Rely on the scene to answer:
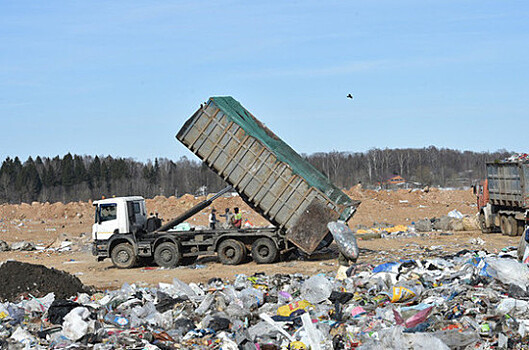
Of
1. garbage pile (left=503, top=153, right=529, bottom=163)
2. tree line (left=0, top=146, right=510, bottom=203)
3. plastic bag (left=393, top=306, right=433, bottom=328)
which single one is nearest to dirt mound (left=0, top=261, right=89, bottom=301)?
plastic bag (left=393, top=306, right=433, bottom=328)

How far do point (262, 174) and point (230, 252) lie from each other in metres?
2.34

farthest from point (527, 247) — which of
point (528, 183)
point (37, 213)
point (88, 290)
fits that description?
point (37, 213)

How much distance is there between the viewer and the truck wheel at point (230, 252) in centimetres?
1532

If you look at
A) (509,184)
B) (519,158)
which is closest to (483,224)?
(509,184)

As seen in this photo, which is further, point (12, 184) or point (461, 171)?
point (461, 171)

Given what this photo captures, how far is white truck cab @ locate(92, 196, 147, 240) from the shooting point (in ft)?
51.1

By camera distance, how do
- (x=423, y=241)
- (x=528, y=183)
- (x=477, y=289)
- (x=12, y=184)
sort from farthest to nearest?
(x=12, y=184) → (x=423, y=241) → (x=528, y=183) → (x=477, y=289)

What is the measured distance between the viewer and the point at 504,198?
1956 centimetres

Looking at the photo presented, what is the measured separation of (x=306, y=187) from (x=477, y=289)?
19.8 feet

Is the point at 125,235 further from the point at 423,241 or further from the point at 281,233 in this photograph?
the point at 423,241

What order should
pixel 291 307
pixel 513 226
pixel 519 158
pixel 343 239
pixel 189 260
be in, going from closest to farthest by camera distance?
pixel 291 307 < pixel 343 239 < pixel 189 260 < pixel 519 158 < pixel 513 226

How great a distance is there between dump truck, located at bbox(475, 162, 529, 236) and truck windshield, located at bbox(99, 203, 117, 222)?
11.8m

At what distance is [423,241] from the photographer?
19.5 m

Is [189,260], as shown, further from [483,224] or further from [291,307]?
[483,224]
